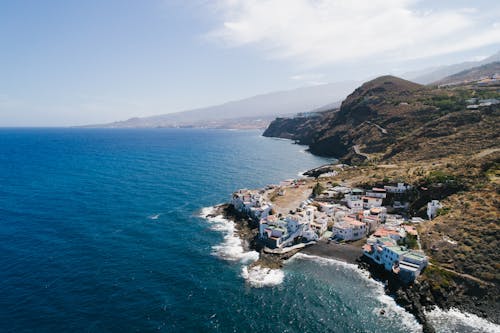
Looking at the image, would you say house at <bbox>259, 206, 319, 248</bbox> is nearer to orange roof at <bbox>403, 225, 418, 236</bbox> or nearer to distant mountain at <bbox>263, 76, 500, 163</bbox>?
orange roof at <bbox>403, 225, 418, 236</bbox>

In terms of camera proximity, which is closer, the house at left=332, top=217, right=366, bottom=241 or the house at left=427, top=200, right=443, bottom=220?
the house at left=332, top=217, right=366, bottom=241

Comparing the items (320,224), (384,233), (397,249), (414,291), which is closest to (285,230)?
(320,224)

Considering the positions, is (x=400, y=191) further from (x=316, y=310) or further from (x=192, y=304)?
(x=192, y=304)

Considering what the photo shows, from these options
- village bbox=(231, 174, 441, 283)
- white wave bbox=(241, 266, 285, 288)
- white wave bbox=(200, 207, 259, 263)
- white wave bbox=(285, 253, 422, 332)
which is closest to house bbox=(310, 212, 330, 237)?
village bbox=(231, 174, 441, 283)

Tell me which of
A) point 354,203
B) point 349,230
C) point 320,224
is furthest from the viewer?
point 354,203

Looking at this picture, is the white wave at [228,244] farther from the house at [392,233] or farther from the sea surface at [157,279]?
the house at [392,233]

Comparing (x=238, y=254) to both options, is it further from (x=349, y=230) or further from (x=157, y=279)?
(x=349, y=230)
